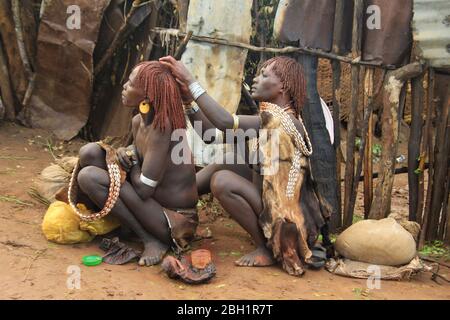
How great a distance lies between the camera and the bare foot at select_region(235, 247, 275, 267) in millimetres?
3707

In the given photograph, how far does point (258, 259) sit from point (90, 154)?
48.3 inches

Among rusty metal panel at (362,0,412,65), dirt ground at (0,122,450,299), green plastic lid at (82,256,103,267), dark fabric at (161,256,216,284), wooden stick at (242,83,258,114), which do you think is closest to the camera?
dirt ground at (0,122,450,299)

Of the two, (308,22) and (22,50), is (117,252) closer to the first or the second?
(308,22)

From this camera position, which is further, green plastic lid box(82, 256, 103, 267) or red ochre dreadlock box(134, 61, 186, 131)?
red ochre dreadlock box(134, 61, 186, 131)

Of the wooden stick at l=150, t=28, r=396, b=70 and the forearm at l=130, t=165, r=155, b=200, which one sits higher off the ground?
the wooden stick at l=150, t=28, r=396, b=70

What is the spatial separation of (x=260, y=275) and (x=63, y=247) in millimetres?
1220

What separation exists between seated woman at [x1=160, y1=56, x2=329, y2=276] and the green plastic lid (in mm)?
805

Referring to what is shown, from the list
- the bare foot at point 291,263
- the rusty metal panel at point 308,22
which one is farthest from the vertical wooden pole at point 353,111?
the bare foot at point 291,263

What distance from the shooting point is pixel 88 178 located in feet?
12.0

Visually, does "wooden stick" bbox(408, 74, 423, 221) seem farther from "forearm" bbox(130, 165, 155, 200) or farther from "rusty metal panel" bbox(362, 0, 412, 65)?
"forearm" bbox(130, 165, 155, 200)

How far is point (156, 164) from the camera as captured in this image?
362 cm

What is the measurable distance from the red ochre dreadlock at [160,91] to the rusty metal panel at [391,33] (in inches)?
57.7

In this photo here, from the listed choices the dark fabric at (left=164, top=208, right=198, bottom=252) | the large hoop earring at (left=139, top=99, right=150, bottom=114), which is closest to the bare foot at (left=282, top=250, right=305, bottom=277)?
the dark fabric at (left=164, top=208, right=198, bottom=252)

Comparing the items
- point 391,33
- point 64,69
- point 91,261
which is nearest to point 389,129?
point 391,33
